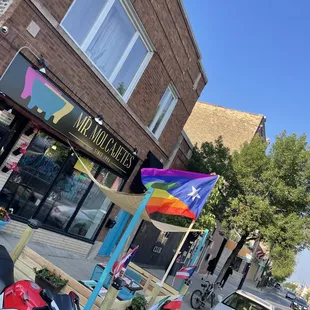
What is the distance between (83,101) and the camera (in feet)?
27.1

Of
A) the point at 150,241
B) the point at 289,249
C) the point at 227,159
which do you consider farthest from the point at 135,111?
the point at 289,249

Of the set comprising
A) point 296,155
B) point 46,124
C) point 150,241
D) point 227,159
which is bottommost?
point 150,241

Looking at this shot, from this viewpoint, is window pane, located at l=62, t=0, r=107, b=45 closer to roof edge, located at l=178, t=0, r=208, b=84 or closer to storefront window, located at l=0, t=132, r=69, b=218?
storefront window, located at l=0, t=132, r=69, b=218

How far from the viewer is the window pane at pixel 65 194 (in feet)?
29.8

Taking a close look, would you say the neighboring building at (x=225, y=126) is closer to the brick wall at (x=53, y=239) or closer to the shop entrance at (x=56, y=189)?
the shop entrance at (x=56, y=189)

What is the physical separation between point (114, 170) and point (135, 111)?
1968 millimetres

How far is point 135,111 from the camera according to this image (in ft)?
34.2

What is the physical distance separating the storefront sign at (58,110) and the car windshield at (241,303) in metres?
4.99

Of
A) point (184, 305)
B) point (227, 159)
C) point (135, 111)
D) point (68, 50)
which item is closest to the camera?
point (68, 50)

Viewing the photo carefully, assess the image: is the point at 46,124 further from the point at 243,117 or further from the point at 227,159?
the point at 243,117

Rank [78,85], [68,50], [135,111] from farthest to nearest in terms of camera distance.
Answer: [135,111] < [78,85] < [68,50]

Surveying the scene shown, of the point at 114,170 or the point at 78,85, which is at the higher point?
the point at 78,85

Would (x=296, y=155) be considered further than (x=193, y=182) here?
Yes

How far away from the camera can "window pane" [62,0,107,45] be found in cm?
740
